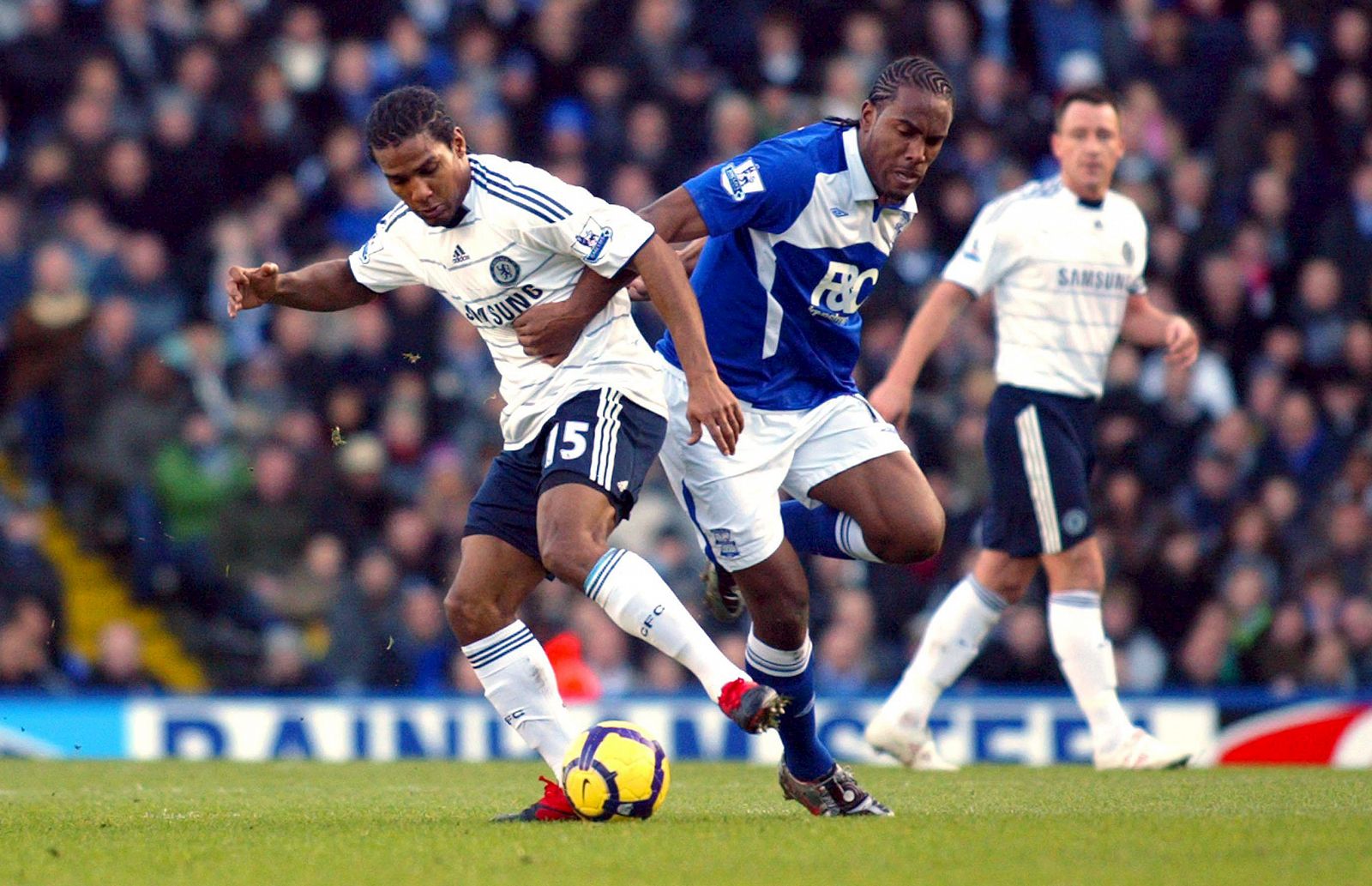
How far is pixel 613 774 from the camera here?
5375 millimetres

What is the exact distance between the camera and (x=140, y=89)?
12812 millimetres

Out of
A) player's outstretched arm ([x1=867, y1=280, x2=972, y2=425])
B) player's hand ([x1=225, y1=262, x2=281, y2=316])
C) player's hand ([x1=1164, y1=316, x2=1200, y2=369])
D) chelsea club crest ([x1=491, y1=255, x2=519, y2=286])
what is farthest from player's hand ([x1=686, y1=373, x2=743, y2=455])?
player's hand ([x1=1164, y1=316, x2=1200, y2=369])

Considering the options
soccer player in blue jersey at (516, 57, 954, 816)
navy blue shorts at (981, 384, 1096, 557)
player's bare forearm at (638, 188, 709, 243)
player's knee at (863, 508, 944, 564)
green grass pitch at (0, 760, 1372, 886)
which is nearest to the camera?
green grass pitch at (0, 760, 1372, 886)

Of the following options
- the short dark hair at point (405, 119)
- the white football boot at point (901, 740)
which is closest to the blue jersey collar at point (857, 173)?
the short dark hair at point (405, 119)

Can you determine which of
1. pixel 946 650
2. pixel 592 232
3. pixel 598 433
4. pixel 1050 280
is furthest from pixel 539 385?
pixel 1050 280

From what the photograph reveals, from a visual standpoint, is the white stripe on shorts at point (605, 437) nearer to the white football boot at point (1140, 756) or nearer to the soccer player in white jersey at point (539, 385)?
the soccer player in white jersey at point (539, 385)

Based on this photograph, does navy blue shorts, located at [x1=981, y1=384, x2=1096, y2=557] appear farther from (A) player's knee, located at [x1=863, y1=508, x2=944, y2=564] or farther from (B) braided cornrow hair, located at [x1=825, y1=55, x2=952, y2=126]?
(B) braided cornrow hair, located at [x1=825, y1=55, x2=952, y2=126]

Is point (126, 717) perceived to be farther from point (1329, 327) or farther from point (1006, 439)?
point (1329, 327)

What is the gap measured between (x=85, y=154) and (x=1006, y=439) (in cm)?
701

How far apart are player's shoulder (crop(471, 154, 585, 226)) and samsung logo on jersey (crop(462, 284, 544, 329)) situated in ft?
0.74

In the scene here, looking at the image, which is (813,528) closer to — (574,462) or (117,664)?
(574,462)

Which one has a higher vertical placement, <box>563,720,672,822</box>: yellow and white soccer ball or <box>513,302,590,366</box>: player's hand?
<box>513,302,590,366</box>: player's hand

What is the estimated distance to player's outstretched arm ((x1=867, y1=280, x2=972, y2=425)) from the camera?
7254mm

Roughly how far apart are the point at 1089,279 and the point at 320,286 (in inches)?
136
